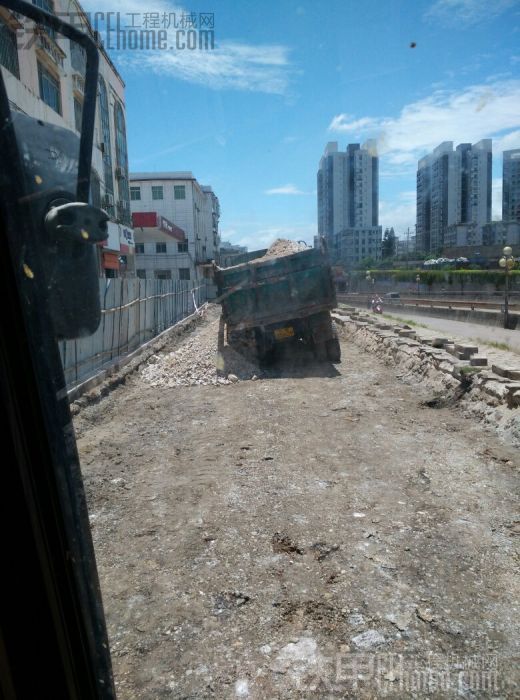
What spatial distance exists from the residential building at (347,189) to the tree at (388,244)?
9.19 m

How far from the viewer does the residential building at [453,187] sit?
4191 centimetres

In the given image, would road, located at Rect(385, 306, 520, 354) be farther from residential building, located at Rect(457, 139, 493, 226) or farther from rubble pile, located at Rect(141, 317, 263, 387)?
residential building, located at Rect(457, 139, 493, 226)

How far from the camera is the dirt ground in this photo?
2.46m

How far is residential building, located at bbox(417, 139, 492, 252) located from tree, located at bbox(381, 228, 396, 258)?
4.17 m

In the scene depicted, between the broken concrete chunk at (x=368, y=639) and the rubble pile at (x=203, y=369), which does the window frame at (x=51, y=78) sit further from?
the broken concrete chunk at (x=368, y=639)

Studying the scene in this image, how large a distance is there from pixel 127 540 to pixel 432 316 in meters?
26.6

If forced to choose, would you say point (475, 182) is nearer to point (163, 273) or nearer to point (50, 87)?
point (163, 273)

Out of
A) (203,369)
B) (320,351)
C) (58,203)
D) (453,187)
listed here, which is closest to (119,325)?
(203,369)

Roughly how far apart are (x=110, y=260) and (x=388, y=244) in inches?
1690

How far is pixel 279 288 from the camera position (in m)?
10.2

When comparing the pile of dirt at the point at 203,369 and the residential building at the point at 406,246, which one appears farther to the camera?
the residential building at the point at 406,246

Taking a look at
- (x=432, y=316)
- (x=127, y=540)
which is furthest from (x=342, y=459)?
(x=432, y=316)

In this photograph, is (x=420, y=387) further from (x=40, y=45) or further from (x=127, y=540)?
(x=40, y=45)

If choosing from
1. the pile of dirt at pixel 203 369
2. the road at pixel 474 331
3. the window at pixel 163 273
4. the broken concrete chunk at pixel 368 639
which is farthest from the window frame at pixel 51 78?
the window at pixel 163 273
